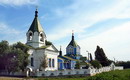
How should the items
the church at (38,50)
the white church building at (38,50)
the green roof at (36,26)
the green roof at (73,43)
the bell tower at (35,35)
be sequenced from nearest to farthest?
the church at (38,50)
the white church building at (38,50)
the bell tower at (35,35)
the green roof at (36,26)
the green roof at (73,43)

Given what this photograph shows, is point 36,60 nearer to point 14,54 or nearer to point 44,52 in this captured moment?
point 44,52

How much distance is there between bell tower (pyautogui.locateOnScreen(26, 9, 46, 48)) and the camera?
1468 inches

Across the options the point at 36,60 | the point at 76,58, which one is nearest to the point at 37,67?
the point at 36,60

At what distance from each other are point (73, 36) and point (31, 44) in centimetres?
2159

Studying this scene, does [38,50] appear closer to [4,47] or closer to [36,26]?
[36,26]

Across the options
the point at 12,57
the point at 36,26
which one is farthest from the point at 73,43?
the point at 12,57

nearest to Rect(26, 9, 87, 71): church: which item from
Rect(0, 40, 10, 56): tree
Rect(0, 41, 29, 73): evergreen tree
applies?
Rect(0, 41, 29, 73): evergreen tree

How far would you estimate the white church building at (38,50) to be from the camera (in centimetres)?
3540

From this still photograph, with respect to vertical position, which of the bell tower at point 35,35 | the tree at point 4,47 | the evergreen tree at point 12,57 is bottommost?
the evergreen tree at point 12,57

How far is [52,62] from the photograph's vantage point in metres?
39.0

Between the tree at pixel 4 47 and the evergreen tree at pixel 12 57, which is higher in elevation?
the tree at pixel 4 47

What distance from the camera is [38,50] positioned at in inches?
1421

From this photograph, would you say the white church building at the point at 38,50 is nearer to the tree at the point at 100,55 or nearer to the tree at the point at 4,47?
the tree at the point at 4,47

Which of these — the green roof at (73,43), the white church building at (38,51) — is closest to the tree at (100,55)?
the green roof at (73,43)
